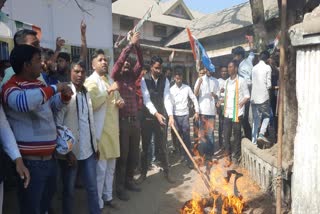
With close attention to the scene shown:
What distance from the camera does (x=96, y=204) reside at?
3898 millimetres

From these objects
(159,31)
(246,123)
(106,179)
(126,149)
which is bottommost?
(106,179)

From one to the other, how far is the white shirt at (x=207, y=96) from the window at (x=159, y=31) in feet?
42.8

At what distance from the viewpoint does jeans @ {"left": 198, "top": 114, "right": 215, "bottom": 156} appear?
23.7 feet

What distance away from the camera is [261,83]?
6695mm

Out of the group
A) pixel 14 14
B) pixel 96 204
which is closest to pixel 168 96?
pixel 96 204

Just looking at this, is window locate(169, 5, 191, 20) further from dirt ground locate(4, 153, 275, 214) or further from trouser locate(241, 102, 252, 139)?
dirt ground locate(4, 153, 275, 214)

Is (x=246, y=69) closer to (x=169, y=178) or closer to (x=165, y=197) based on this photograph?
(x=169, y=178)

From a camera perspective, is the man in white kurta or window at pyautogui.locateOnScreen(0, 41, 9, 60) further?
window at pyautogui.locateOnScreen(0, 41, 9, 60)

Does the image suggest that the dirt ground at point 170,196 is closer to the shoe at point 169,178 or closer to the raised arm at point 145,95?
the shoe at point 169,178

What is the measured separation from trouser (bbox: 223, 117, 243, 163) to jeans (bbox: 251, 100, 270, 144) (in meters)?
0.38

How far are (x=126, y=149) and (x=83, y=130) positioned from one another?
1323 mm

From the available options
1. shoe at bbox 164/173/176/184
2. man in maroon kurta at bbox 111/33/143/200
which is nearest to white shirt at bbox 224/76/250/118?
shoe at bbox 164/173/176/184

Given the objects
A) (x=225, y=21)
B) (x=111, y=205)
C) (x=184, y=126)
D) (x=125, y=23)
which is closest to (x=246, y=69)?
(x=184, y=126)

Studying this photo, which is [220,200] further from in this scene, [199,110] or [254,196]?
[199,110]
